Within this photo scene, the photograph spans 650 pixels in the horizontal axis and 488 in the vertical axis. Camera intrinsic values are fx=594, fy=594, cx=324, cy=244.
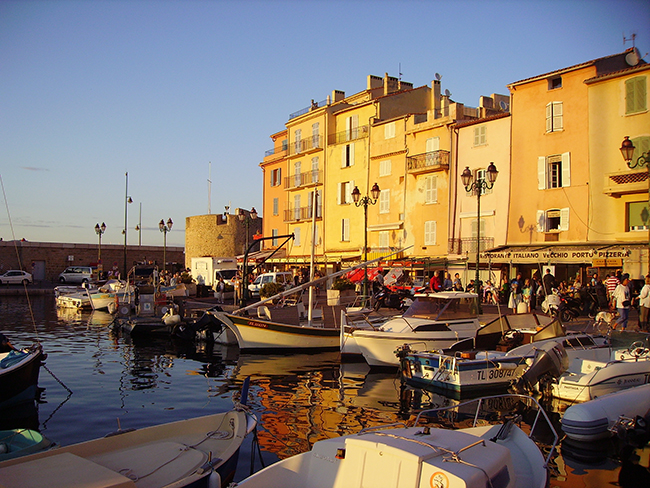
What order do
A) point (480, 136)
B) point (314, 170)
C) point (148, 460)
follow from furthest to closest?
point (314, 170) < point (480, 136) < point (148, 460)

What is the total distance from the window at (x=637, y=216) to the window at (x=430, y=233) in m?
11.4

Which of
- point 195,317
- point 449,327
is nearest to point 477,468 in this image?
point 449,327

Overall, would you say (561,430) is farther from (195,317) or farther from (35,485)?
(195,317)

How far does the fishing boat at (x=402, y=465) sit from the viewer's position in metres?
5.60

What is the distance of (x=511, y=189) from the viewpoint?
32.1 meters

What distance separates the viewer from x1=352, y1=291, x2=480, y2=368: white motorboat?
16.5 m

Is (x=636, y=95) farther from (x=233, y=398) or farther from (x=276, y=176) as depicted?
(x=276, y=176)

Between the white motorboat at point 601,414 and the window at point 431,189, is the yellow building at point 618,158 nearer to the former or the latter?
the window at point 431,189

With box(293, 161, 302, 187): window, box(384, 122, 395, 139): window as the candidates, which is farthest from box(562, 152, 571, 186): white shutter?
box(293, 161, 302, 187): window

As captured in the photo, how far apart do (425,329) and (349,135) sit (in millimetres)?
28411

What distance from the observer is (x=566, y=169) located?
97.8ft

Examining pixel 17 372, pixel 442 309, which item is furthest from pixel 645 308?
pixel 17 372

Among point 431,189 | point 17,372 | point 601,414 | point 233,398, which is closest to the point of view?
point 601,414

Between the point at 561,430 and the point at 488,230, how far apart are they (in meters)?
23.1
